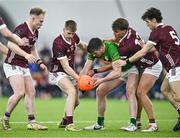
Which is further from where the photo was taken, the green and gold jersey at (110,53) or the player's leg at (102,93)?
the player's leg at (102,93)

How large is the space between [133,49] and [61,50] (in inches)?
63.9

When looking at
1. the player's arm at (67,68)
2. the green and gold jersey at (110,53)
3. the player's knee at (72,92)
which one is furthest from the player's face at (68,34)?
the player's knee at (72,92)

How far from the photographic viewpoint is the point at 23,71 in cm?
1609

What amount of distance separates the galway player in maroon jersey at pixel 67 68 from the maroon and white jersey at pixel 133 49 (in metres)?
1.14

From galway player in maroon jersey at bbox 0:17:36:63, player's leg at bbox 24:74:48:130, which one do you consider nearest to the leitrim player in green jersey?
player's leg at bbox 24:74:48:130

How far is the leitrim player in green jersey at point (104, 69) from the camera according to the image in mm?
15500

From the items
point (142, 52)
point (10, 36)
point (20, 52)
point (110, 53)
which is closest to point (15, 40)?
point (10, 36)

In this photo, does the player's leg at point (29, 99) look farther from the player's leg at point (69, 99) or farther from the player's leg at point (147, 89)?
the player's leg at point (147, 89)

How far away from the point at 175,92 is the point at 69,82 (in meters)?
2.45

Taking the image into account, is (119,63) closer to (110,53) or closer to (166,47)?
(110,53)

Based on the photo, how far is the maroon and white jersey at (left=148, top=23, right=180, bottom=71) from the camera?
1518 centimetres

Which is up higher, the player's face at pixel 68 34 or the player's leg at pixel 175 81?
the player's face at pixel 68 34

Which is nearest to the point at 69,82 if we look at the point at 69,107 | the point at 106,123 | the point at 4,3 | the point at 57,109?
the point at 69,107

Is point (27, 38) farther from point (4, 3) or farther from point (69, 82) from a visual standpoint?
point (4, 3)
